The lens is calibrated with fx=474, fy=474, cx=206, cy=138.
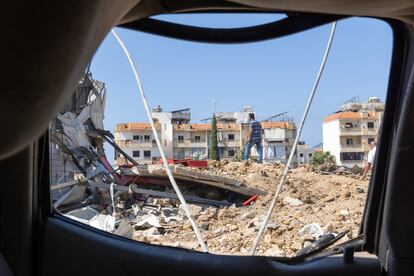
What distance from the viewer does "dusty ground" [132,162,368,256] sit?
304cm

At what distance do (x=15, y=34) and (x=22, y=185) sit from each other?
133cm

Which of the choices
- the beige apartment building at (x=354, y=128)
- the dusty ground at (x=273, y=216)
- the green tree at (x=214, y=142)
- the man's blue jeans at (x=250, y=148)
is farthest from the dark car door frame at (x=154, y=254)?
the man's blue jeans at (x=250, y=148)

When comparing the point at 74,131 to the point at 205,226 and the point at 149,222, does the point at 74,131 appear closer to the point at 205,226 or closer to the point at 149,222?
the point at 149,222

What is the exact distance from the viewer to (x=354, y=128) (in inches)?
128

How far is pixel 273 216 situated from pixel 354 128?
143 centimetres

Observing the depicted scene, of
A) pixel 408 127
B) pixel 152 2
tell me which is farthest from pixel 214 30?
pixel 408 127

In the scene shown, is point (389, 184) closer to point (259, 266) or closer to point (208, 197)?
point (259, 266)

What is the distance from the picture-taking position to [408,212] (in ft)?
5.97

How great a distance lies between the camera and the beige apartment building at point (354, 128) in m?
2.29

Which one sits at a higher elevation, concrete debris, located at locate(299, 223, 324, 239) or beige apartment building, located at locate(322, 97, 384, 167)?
beige apartment building, located at locate(322, 97, 384, 167)

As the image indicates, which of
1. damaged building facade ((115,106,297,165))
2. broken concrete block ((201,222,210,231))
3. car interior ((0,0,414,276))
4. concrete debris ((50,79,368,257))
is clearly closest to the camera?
car interior ((0,0,414,276))

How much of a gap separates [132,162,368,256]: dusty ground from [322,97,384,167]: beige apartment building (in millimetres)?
259

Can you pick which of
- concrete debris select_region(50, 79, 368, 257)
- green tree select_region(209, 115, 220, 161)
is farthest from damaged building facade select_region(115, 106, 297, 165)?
concrete debris select_region(50, 79, 368, 257)

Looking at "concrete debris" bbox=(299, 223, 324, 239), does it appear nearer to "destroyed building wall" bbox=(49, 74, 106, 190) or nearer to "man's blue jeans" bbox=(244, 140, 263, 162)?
"man's blue jeans" bbox=(244, 140, 263, 162)
